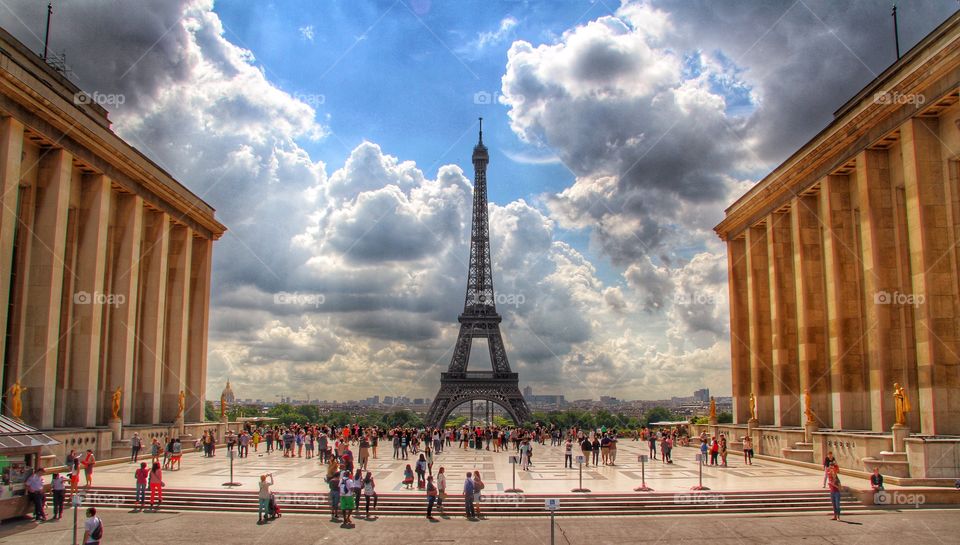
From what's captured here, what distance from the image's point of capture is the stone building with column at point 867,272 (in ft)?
100

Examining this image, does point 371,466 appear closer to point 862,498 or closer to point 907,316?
point 862,498

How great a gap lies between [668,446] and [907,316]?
13.6 meters

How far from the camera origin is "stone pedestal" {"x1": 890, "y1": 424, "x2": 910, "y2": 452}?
29422 mm

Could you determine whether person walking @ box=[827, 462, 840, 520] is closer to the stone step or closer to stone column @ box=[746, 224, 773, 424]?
the stone step

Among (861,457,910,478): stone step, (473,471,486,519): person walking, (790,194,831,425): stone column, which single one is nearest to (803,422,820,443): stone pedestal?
(790,194,831,425): stone column

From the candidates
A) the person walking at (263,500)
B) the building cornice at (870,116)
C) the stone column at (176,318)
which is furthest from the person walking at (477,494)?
the stone column at (176,318)

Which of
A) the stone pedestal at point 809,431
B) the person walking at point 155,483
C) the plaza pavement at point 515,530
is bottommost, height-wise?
the plaza pavement at point 515,530

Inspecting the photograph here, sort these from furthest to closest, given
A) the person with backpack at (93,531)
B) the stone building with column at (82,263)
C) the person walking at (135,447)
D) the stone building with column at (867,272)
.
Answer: the person walking at (135,447) < the stone building with column at (82,263) < the stone building with column at (867,272) < the person with backpack at (93,531)

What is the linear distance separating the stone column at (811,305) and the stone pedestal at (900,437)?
41.5ft

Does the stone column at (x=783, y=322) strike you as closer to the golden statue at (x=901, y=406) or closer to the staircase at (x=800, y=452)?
the staircase at (x=800, y=452)

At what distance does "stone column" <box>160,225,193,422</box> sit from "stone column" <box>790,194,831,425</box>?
132 feet

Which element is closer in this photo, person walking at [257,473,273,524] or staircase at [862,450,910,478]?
person walking at [257,473,273,524]

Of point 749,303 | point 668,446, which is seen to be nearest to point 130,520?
point 668,446

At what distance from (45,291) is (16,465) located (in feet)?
48.3
